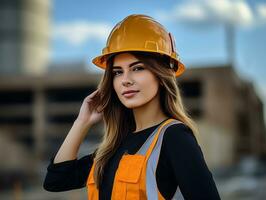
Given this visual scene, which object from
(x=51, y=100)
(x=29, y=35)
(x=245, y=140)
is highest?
(x=29, y=35)

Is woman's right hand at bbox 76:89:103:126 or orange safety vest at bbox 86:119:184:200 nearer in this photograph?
orange safety vest at bbox 86:119:184:200

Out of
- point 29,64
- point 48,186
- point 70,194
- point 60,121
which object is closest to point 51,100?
point 60,121

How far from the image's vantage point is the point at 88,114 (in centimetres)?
261

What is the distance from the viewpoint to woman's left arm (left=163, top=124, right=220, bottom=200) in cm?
188

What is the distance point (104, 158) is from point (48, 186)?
38 centimetres

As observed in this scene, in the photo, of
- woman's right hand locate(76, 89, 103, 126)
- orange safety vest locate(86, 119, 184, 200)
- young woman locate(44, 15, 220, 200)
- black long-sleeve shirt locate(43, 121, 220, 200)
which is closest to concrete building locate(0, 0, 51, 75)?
woman's right hand locate(76, 89, 103, 126)

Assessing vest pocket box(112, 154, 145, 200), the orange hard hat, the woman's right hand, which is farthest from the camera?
the woman's right hand

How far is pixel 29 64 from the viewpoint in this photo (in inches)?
2719

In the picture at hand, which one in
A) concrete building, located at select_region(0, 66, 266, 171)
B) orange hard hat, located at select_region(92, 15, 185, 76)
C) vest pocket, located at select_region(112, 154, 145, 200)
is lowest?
concrete building, located at select_region(0, 66, 266, 171)

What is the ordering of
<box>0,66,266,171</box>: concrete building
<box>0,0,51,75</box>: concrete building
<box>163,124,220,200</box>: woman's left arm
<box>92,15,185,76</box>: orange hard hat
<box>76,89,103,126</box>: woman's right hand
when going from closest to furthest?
1. <box>163,124,220,200</box>: woman's left arm
2. <box>92,15,185,76</box>: orange hard hat
3. <box>76,89,103,126</box>: woman's right hand
4. <box>0,66,266,171</box>: concrete building
5. <box>0,0,51,75</box>: concrete building

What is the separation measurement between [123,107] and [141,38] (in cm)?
43

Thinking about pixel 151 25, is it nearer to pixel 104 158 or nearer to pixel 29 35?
pixel 104 158

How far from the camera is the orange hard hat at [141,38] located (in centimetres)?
219

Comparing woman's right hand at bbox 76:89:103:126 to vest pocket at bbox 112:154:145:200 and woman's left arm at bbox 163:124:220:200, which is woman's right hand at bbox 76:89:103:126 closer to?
vest pocket at bbox 112:154:145:200
